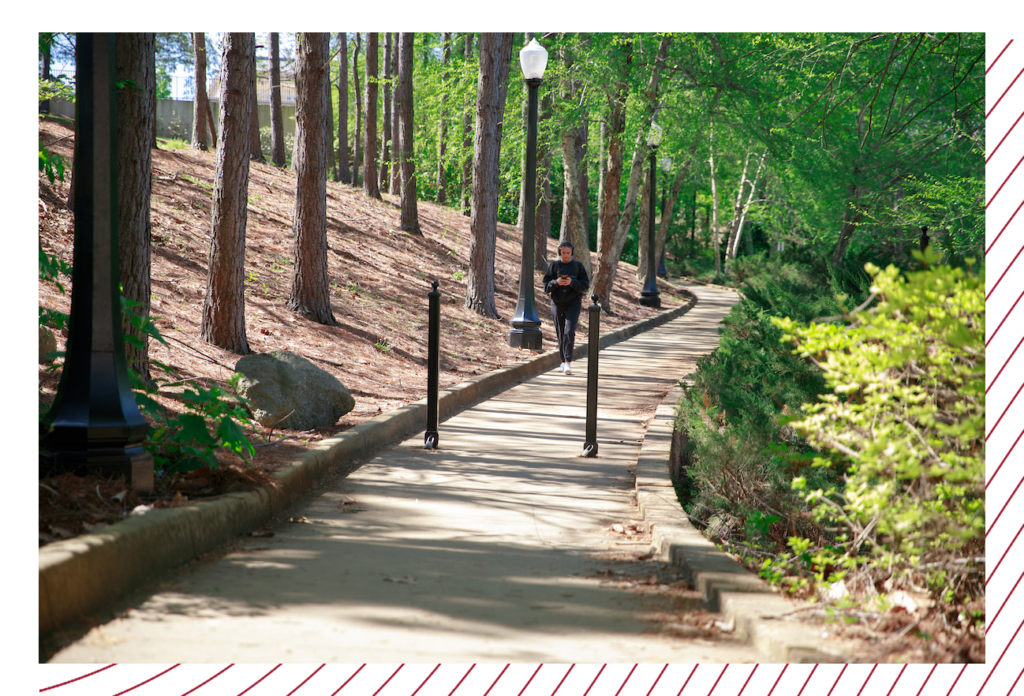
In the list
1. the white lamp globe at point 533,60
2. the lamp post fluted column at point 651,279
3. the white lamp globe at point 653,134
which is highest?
the white lamp globe at point 533,60

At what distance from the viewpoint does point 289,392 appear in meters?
6.89

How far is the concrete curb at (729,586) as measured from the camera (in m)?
3.10

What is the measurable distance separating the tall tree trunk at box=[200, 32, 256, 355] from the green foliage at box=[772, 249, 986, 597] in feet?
24.9

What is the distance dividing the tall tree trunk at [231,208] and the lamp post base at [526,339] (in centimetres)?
509

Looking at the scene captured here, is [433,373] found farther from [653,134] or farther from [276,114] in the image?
[276,114]

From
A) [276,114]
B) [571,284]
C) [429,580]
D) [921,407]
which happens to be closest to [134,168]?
[429,580]

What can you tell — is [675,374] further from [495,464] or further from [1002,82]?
[1002,82]

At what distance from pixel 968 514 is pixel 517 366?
8.80 meters

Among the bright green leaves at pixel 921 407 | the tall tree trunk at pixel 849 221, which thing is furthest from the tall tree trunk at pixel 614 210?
the bright green leaves at pixel 921 407

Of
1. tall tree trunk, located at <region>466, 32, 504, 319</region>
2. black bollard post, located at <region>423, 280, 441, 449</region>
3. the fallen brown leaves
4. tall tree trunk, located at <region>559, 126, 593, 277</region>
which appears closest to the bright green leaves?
the fallen brown leaves

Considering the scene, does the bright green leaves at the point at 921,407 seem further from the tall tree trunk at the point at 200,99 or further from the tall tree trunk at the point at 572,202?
the tall tree trunk at the point at 200,99

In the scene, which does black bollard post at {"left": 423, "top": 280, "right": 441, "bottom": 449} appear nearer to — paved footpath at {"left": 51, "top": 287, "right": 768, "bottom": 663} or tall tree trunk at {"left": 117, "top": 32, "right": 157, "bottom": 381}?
paved footpath at {"left": 51, "top": 287, "right": 768, "bottom": 663}

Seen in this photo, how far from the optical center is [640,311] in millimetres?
23766

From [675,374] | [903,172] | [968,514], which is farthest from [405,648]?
[903,172]
